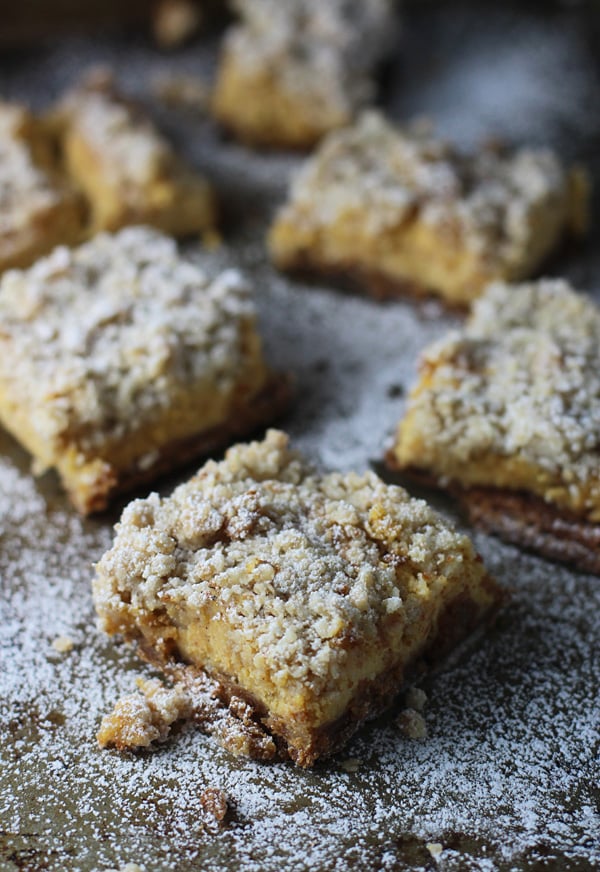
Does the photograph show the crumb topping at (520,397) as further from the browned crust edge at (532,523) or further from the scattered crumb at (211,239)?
the scattered crumb at (211,239)

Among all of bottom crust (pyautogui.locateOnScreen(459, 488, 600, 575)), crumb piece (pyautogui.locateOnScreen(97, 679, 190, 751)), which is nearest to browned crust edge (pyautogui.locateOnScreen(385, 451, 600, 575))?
bottom crust (pyautogui.locateOnScreen(459, 488, 600, 575))

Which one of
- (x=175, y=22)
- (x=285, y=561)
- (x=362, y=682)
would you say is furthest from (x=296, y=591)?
(x=175, y=22)

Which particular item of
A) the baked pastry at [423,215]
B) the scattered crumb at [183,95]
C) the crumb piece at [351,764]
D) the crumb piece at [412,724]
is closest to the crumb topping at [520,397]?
the baked pastry at [423,215]

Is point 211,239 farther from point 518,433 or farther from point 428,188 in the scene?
point 518,433

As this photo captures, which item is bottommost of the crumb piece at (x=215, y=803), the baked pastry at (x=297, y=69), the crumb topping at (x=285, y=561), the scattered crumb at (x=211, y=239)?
the crumb piece at (x=215, y=803)

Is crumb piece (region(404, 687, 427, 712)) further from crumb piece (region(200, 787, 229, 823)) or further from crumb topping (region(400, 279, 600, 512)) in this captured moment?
crumb topping (region(400, 279, 600, 512))

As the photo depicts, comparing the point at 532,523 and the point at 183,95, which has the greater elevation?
the point at 183,95
